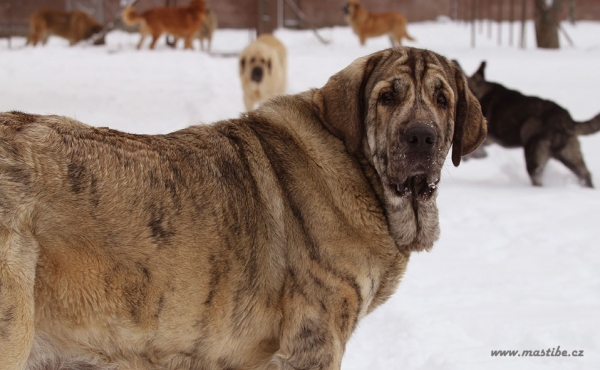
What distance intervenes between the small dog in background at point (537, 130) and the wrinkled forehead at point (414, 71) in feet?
18.5

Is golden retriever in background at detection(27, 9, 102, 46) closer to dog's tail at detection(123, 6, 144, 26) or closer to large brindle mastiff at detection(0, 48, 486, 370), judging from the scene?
dog's tail at detection(123, 6, 144, 26)

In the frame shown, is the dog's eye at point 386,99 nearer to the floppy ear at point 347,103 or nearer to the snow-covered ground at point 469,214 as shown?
the floppy ear at point 347,103

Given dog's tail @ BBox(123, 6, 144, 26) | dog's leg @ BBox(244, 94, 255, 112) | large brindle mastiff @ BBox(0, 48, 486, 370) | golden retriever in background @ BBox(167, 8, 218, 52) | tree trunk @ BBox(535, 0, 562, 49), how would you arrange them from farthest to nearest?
golden retriever in background @ BBox(167, 8, 218, 52), dog's tail @ BBox(123, 6, 144, 26), tree trunk @ BBox(535, 0, 562, 49), dog's leg @ BBox(244, 94, 255, 112), large brindle mastiff @ BBox(0, 48, 486, 370)

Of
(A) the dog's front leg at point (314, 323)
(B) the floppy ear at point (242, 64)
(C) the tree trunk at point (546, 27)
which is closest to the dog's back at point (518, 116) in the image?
(B) the floppy ear at point (242, 64)

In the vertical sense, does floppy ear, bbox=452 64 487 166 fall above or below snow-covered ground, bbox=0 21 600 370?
above

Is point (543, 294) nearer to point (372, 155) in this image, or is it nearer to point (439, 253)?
point (439, 253)

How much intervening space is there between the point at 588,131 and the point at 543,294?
4.15 metres

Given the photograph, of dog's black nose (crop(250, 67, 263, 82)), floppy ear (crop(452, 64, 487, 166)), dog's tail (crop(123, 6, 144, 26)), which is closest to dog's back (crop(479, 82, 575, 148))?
dog's black nose (crop(250, 67, 263, 82))

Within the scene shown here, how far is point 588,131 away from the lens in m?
8.77

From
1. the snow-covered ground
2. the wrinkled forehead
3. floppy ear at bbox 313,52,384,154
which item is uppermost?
the wrinkled forehead

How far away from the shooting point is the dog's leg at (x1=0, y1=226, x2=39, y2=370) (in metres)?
2.62

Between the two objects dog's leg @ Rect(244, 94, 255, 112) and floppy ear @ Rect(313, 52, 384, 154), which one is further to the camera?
dog's leg @ Rect(244, 94, 255, 112)

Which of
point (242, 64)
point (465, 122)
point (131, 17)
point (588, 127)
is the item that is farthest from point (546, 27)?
point (465, 122)

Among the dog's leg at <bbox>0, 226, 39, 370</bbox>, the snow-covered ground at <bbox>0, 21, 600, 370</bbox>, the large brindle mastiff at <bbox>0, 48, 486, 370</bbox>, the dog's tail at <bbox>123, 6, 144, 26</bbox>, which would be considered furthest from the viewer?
the dog's tail at <bbox>123, 6, 144, 26</bbox>
